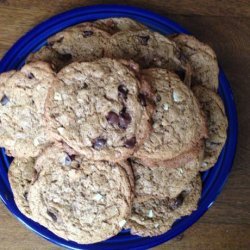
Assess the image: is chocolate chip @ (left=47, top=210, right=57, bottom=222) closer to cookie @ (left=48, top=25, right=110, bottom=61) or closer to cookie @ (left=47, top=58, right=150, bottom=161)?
cookie @ (left=47, top=58, right=150, bottom=161)

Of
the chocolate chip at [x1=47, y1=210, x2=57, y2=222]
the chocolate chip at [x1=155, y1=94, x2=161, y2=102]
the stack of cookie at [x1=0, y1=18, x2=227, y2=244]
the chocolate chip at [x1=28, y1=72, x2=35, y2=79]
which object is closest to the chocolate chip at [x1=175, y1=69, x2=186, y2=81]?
the stack of cookie at [x1=0, y1=18, x2=227, y2=244]

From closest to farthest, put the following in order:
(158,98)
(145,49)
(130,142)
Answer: (130,142) → (158,98) → (145,49)

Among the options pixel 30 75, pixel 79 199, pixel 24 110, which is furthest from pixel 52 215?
pixel 30 75

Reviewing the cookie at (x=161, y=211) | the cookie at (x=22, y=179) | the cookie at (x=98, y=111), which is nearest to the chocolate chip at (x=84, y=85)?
the cookie at (x=98, y=111)

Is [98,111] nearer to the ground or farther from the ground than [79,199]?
farther from the ground

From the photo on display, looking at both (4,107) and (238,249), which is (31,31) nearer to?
(4,107)

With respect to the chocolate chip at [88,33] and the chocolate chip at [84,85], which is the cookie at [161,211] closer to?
the chocolate chip at [84,85]

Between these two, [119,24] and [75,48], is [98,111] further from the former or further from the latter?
[119,24]
